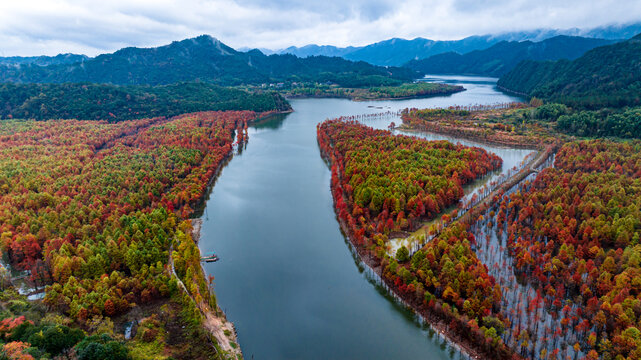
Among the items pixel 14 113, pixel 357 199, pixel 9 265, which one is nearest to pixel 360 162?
pixel 357 199

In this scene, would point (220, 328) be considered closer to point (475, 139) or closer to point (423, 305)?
point (423, 305)

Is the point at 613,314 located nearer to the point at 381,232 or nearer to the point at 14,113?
the point at 381,232

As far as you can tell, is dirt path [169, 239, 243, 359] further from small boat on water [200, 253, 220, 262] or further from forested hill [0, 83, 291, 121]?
forested hill [0, 83, 291, 121]

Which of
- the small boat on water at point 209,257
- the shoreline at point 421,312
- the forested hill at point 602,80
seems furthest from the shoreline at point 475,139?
the small boat on water at point 209,257

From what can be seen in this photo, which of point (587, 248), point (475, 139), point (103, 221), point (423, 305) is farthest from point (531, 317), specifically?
point (475, 139)

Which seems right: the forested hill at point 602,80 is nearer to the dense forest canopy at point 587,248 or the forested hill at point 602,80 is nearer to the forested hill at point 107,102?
the dense forest canopy at point 587,248

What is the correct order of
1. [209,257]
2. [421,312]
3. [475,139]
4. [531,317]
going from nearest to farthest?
[531,317] < [421,312] < [209,257] < [475,139]

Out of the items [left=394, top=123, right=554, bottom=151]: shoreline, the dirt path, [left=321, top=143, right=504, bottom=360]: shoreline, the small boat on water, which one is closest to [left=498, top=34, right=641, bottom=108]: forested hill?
[left=394, top=123, right=554, bottom=151]: shoreline
